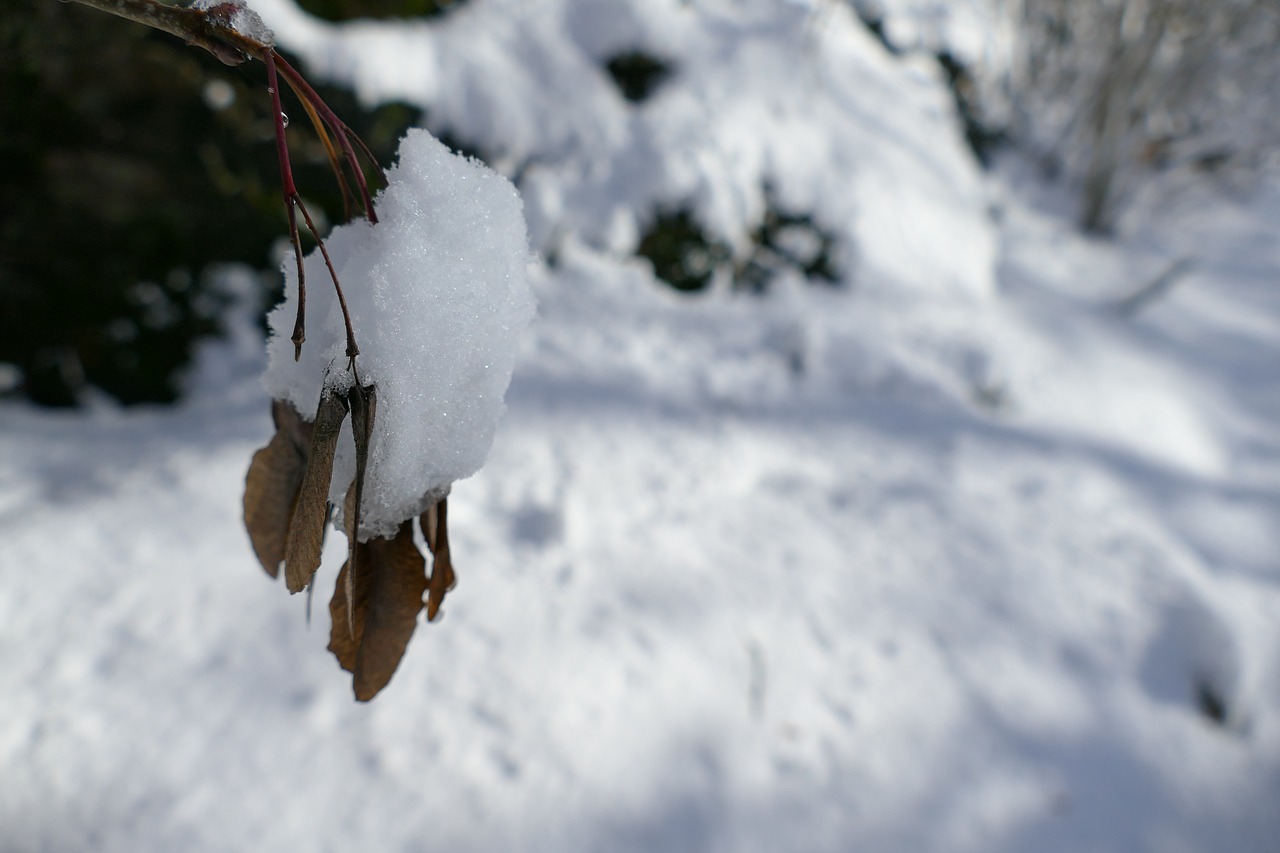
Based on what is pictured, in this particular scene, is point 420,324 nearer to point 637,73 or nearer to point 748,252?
point 748,252

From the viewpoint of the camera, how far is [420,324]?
0.47m

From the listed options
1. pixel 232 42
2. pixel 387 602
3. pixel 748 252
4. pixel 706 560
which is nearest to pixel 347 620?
pixel 387 602

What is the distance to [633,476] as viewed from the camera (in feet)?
5.49

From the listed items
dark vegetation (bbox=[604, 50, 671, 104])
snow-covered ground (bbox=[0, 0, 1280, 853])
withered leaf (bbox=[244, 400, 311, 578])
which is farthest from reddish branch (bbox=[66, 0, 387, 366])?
dark vegetation (bbox=[604, 50, 671, 104])

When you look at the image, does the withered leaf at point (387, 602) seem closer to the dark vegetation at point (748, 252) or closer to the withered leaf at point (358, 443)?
the withered leaf at point (358, 443)

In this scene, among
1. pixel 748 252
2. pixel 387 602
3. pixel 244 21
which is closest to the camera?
pixel 244 21

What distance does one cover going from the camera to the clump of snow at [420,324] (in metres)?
0.46

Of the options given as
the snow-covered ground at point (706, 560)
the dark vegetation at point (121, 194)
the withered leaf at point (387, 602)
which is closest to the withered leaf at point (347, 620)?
the withered leaf at point (387, 602)

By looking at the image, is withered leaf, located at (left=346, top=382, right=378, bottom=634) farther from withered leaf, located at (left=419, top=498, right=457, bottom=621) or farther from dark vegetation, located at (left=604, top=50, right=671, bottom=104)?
dark vegetation, located at (left=604, top=50, right=671, bottom=104)

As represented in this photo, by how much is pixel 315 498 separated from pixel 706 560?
1183mm

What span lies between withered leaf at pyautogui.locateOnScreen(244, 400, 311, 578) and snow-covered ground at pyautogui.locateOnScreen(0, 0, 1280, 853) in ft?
2.27

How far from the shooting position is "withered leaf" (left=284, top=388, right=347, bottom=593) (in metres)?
0.43

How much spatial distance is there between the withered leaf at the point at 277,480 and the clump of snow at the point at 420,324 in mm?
21

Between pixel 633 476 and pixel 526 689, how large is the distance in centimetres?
59
